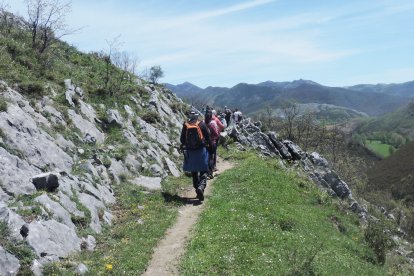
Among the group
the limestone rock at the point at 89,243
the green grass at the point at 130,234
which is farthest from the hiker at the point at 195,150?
the limestone rock at the point at 89,243

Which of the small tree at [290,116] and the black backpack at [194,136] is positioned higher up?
the black backpack at [194,136]

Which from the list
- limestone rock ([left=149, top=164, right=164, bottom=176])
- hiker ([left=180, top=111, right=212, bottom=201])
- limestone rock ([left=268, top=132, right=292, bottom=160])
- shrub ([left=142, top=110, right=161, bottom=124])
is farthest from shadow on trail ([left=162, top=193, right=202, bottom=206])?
limestone rock ([left=268, top=132, right=292, bottom=160])

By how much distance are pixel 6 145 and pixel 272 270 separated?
943 centimetres

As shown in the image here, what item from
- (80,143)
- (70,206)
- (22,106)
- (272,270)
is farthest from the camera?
(80,143)

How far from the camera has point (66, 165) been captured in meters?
17.0

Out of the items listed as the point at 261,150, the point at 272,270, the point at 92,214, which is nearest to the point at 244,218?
the point at 272,270

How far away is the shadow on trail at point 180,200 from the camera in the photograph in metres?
19.2

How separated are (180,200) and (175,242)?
207 inches

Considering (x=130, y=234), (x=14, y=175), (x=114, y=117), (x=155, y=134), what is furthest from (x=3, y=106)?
(x=155, y=134)

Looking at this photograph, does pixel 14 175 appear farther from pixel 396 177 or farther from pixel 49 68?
pixel 396 177

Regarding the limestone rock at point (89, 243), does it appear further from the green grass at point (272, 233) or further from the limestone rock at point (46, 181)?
the green grass at point (272, 233)

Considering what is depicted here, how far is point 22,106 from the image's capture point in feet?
58.0

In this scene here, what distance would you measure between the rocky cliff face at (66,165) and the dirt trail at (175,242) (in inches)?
84.8

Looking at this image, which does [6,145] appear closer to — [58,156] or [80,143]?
[58,156]
